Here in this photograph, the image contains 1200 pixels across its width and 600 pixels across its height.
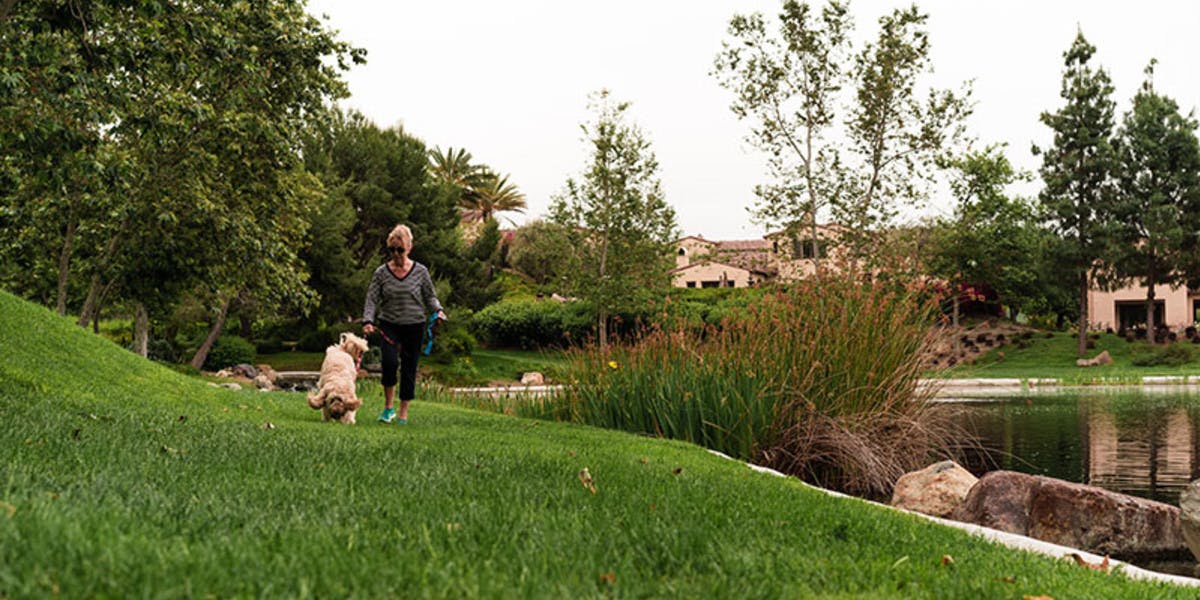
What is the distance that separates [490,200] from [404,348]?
63845 mm

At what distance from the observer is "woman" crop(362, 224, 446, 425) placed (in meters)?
8.99

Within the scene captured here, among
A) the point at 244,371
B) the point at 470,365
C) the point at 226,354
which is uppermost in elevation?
the point at 226,354

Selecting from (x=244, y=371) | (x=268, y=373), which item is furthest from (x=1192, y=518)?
(x=244, y=371)

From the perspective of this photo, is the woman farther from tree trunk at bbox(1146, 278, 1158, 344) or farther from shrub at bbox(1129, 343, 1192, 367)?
tree trunk at bbox(1146, 278, 1158, 344)

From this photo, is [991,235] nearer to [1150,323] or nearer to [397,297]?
[1150,323]

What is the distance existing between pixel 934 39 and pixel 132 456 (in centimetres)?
2879

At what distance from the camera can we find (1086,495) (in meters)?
6.71

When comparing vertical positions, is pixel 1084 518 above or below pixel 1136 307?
below

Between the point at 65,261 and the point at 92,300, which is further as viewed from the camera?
the point at 92,300

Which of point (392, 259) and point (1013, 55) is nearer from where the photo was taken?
point (392, 259)

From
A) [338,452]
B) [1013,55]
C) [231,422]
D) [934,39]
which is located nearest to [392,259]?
[231,422]

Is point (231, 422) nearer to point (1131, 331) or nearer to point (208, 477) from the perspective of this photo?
point (208, 477)

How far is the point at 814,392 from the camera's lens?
8.76 m

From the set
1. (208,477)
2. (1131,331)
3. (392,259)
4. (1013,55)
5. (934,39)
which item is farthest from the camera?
(1131,331)
